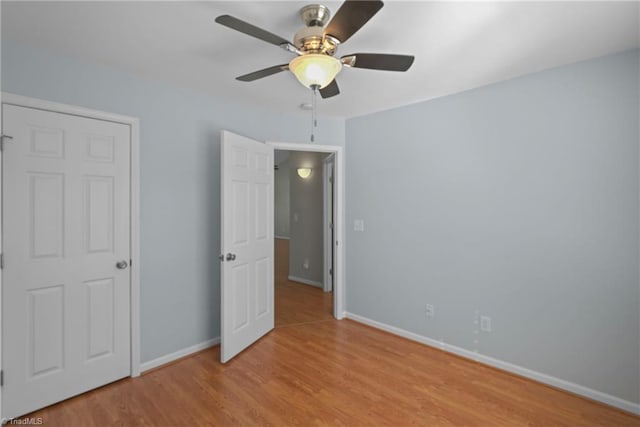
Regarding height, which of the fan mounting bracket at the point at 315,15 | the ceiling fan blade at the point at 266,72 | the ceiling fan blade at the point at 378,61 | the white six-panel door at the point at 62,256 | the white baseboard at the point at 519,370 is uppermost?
the fan mounting bracket at the point at 315,15

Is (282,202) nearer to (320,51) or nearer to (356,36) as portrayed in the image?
(356,36)

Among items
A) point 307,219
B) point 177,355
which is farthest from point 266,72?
point 307,219

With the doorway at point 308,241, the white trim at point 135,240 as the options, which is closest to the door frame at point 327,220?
the doorway at point 308,241

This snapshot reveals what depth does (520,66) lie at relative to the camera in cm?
245

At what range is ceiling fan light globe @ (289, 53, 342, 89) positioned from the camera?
167 cm

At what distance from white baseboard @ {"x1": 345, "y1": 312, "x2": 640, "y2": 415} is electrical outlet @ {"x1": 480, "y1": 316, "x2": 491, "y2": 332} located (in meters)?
0.24

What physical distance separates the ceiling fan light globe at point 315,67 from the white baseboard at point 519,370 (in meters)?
2.69

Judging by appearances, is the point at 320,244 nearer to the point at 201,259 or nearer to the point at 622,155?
the point at 201,259

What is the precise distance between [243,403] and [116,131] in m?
2.24

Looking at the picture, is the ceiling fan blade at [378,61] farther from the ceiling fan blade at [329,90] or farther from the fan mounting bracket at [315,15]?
the ceiling fan blade at [329,90]

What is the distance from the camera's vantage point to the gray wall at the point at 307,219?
538 centimetres

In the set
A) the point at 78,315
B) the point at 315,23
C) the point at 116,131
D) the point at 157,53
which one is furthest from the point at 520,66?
the point at 78,315

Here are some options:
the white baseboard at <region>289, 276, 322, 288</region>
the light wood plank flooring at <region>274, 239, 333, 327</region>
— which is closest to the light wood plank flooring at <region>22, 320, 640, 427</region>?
the light wood plank flooring at <region>274, 239, 333, 327</region>

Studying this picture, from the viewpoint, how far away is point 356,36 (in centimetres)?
200
